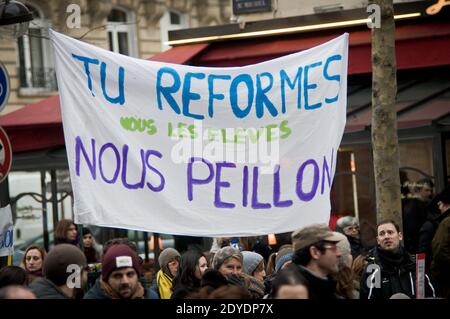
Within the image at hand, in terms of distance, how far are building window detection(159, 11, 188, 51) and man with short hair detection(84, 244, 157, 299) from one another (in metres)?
26.5

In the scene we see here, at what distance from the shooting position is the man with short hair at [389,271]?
9062mm

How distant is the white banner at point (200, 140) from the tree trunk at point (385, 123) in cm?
262

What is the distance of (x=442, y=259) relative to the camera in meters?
10.9

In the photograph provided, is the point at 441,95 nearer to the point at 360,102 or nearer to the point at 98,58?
the point at 360,102

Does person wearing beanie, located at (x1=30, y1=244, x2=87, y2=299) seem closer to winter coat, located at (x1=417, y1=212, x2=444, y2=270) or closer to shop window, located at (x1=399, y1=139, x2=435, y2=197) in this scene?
winter coat, located at (x1=417, y1=212, x2=444, y2=270)

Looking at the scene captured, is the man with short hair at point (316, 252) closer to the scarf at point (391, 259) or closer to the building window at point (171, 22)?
the scarf at point (391, 259)

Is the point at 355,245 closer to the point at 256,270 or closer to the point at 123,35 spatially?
the point at 256,270

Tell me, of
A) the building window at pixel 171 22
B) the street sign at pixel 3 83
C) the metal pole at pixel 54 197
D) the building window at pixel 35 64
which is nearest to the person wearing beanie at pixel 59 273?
the street sign at pixel 3 83

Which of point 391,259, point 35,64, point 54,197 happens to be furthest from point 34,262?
point 35,64

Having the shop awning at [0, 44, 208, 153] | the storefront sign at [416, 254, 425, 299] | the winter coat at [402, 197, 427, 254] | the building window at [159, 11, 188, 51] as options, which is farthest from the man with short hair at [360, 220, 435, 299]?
the building window at [159, 11, 188, 51]

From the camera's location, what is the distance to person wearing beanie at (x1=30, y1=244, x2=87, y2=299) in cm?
723

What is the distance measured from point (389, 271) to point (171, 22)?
25561 mm
